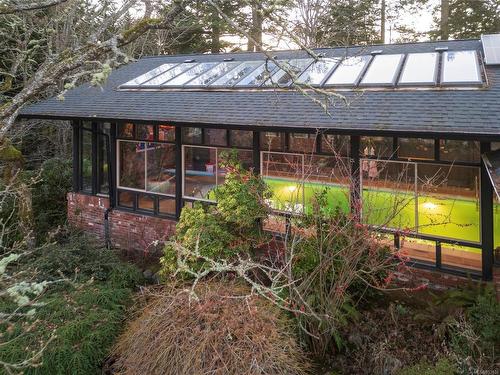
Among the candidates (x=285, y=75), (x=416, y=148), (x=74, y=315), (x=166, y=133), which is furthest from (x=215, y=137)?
(x=74, y=315)

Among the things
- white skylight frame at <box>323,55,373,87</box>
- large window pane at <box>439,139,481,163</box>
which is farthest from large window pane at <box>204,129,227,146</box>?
large window pane at <box>439,139,481,163</box>

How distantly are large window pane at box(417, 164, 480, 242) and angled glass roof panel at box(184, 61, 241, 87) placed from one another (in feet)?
17.7

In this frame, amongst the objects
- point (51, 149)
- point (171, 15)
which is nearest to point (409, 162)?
point (171, 15)

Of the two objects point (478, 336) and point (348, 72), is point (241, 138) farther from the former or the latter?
point (478, 336)

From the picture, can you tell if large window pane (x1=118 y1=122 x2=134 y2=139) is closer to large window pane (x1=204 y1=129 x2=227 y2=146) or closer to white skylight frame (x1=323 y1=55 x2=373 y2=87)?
large window pane (x1=204 y1=129 x2=227 y2=146)

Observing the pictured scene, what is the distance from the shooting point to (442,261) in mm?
7316

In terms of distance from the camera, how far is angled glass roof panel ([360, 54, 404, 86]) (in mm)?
8266

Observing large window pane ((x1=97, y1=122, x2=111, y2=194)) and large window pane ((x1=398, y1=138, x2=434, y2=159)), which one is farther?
large window pane ((x1=97, y1=122, x2=111, y2=194))

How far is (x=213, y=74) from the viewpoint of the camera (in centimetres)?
1083

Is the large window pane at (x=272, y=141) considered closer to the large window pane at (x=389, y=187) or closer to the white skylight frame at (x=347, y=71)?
the white skylight frame at (x=347, y=71)

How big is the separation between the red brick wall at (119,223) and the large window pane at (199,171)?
887 mm

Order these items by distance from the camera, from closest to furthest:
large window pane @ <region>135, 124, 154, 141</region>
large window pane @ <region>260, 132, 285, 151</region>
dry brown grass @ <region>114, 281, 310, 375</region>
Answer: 1. dry brown grass @ <region>114, 281, 310, 375</region>
2. large window pane @ <region>260, 132, 285, 151</region>
3. large window pane @ <region>135, 124, 154, 141</region>

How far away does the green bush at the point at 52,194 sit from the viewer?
11.8 m

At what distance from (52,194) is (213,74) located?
5.88m
